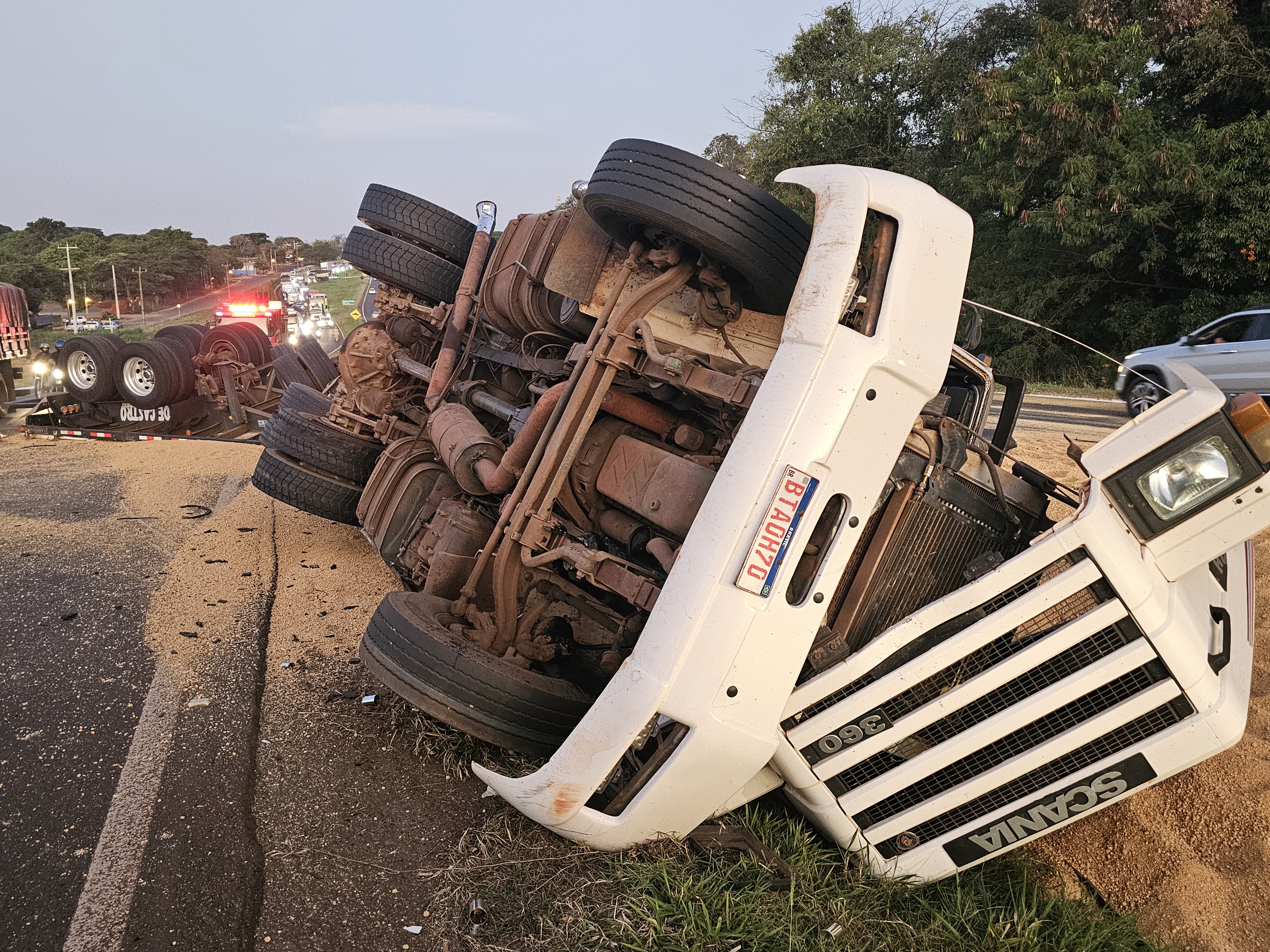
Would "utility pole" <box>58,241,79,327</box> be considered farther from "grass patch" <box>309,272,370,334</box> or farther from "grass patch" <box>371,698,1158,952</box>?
"grass patch" <box>371,698,1158,952</box>

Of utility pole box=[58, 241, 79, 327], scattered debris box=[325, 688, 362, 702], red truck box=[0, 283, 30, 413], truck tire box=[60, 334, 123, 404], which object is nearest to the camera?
scattered debris box=[325, 688, 362, 702]

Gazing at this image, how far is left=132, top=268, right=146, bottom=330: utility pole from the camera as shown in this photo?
51144 mm

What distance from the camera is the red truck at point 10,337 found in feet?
41.1

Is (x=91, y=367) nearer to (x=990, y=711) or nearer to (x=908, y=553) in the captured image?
(x=908, y=553)

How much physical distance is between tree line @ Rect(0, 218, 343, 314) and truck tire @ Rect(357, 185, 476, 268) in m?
44.6

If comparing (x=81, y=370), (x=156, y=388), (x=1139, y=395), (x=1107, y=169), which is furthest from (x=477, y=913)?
(x=1107, y=169)

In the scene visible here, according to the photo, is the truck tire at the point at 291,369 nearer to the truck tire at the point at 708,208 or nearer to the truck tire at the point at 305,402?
the truck tire at the point at 305,402

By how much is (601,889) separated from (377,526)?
2.66m

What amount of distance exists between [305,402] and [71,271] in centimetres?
4748

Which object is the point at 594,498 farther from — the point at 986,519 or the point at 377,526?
the point at 377,526

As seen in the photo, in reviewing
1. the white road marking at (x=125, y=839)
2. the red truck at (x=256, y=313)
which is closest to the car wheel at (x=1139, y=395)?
the white road marking at (x=125, y=839)

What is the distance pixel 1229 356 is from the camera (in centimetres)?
1028

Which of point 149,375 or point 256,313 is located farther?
point 256,313

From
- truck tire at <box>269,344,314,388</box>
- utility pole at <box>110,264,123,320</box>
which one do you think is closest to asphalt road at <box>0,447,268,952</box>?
truck tire at <box>269,344,314,388</box>
